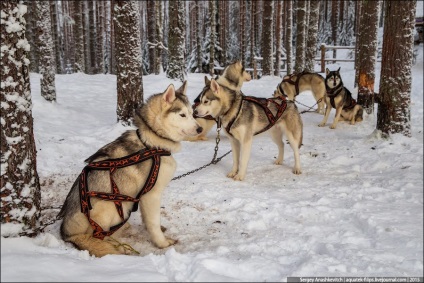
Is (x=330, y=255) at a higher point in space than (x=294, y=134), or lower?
lower

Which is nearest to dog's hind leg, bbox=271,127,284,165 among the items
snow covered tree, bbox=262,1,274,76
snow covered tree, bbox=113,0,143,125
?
snow covered tree, bbox=113,0,143,125

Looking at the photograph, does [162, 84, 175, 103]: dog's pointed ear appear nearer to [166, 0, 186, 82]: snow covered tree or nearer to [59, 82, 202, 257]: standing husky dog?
[59, 82, 202, 257]: standing husky dog

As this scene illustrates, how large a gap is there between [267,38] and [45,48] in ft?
33.8

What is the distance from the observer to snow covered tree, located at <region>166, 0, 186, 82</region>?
12477 mm

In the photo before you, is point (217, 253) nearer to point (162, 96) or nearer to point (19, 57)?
point (162, 96)

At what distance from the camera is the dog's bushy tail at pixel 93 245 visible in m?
2.98

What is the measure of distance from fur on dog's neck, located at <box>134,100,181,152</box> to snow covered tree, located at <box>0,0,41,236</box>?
3.39 feet

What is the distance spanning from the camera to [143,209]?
3500 millimetres

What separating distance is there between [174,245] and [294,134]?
320cm

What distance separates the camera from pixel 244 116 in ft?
18.4

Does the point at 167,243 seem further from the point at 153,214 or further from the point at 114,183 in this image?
the point at 114,183

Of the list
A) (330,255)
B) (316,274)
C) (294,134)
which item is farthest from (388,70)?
(316,274)

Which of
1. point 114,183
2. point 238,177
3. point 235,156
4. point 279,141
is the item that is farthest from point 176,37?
point 114,183

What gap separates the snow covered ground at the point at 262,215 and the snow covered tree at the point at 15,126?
0.29 m
